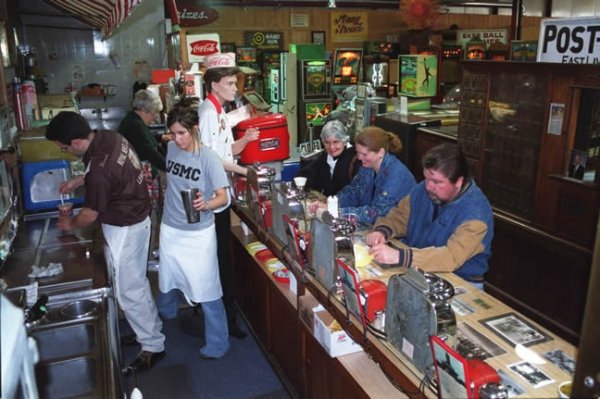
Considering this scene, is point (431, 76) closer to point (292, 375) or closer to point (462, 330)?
point (292, 375)

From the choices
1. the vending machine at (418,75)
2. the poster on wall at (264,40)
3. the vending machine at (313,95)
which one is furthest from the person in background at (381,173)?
the poster on wall at (264,40)

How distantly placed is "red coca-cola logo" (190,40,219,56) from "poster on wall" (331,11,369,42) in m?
7.87

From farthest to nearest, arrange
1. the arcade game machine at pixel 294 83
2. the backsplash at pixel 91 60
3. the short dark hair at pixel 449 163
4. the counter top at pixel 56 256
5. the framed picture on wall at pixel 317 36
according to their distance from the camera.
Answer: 1. the framed picture on wall at pixel 317 36
2. the arcade game machine at pixel 294 83
3. the backsplash at pixel 91 60
4. the counter top at pixel 56 256
5. the short dark hair at pixel 449 163

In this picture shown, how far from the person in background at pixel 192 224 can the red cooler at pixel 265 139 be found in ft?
2.70

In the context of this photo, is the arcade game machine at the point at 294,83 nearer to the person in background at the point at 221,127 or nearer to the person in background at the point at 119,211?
the person in background at the point at 221,127

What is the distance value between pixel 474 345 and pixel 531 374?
0.73 feet

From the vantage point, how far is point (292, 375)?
3.49 m

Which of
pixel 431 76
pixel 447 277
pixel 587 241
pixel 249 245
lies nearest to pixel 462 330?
pixel 447 277

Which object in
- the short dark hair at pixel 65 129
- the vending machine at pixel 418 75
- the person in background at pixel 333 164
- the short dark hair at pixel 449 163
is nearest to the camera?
the short dark hair at pixel 449 163

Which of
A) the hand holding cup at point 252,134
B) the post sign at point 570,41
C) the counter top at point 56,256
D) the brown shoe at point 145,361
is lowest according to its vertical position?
the brown shoe at point 145,361

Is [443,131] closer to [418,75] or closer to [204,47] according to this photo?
[418,75]

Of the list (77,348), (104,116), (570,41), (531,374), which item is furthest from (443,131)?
(104,116)

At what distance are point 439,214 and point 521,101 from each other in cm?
252

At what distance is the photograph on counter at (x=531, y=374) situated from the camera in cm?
184
